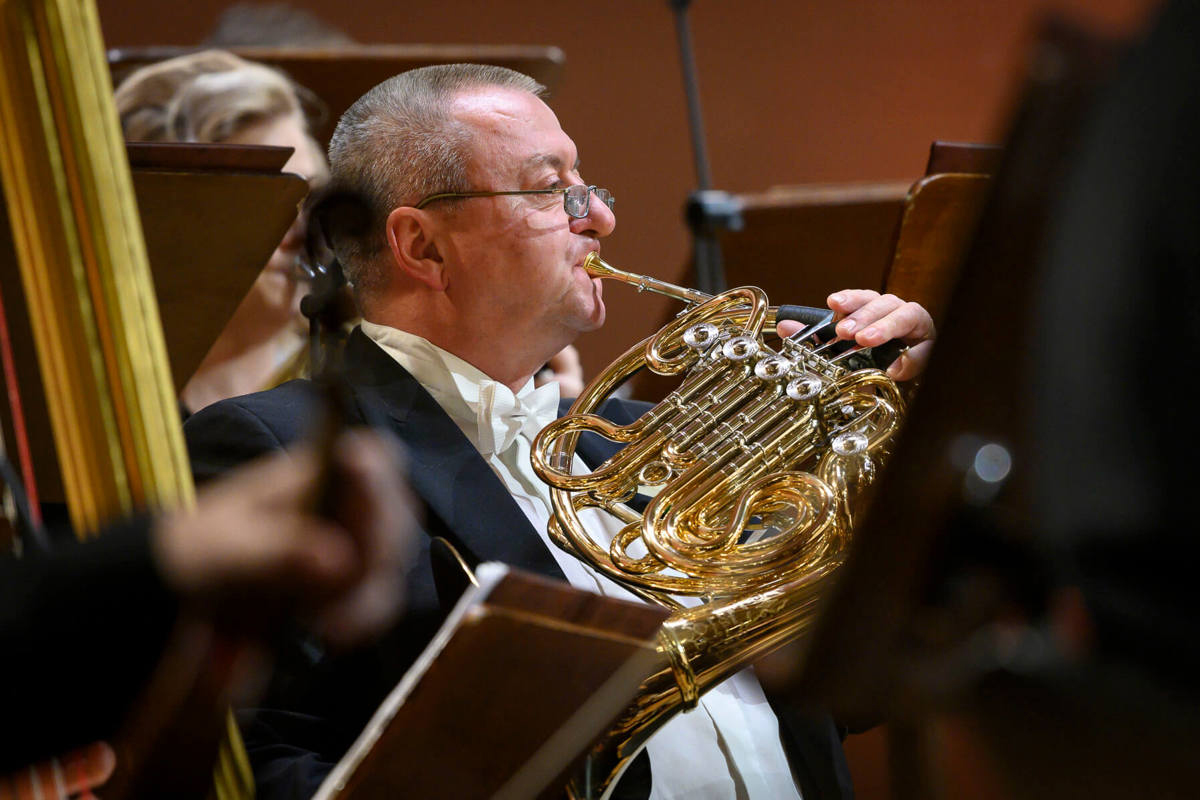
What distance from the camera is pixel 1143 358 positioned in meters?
0.51

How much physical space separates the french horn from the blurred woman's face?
697 mm

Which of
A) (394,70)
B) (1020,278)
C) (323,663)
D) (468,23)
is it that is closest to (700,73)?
(468,23)

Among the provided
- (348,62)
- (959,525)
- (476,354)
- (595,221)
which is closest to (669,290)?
(595,221)

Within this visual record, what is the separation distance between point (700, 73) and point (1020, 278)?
281 cm

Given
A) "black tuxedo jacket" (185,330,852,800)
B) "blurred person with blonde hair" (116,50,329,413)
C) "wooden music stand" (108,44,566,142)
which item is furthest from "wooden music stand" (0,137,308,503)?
"wooden music stand" (108,44,566,142)

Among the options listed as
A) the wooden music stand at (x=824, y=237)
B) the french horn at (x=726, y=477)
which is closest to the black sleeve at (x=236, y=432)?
the french horn at (x=726, y=477)

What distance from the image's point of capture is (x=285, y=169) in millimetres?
1981

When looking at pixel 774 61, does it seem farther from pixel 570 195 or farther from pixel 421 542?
pixel 421 542

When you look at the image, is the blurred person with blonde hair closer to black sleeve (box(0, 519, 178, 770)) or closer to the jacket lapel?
the jacket lapel

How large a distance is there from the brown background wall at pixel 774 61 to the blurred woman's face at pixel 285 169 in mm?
986

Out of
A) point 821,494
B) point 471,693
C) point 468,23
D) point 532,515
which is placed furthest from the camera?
point 468,23

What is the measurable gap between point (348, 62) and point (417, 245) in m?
0.87

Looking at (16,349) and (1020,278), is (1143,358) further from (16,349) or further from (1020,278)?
(16,349)

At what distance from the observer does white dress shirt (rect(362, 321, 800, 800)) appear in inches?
52.6
